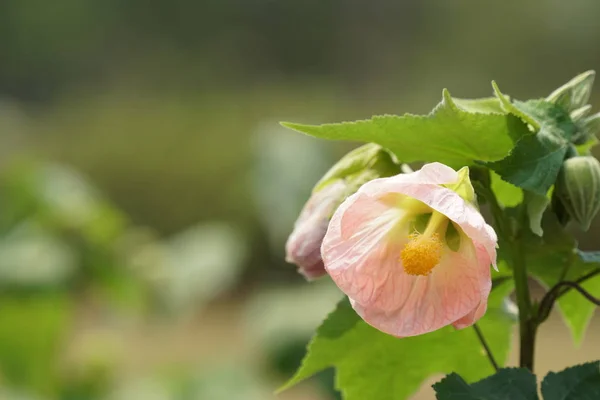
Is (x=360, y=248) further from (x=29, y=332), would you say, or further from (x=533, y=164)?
(x=29, y=332)

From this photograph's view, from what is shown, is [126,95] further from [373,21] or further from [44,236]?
[44,236]

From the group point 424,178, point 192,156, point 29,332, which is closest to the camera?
point 424,178

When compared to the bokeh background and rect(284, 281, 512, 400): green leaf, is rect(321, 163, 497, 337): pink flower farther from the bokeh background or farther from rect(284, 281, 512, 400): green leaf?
the bokeh background

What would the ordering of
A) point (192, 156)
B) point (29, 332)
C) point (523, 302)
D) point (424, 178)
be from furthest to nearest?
point (192, 156) → point (29, 332) → point (523, 302) → point (424, 178)

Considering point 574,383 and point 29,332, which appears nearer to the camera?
point 574,383

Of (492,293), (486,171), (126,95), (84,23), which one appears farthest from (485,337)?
(84,23)

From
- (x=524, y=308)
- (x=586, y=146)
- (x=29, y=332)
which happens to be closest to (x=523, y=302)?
(x=524, y=308)
